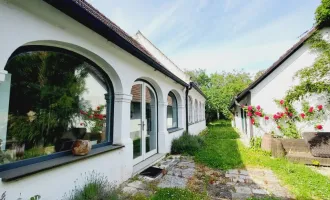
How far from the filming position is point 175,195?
324 cm

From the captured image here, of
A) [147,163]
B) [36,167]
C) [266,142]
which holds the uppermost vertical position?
[36,167]

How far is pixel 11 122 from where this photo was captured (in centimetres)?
222

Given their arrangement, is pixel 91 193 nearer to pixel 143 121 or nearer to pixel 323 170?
pixel 143 121

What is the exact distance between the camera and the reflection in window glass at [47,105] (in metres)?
2.23

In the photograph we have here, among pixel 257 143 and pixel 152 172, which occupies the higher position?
pixel 257 143

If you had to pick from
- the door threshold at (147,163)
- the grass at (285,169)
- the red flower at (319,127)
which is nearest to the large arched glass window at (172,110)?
the grass at (285,169)

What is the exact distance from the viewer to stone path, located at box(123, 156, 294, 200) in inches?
136

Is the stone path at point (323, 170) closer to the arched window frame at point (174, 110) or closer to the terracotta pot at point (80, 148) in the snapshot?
the arched window frame at point (174, 110)

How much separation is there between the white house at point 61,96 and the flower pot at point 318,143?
17.4ft

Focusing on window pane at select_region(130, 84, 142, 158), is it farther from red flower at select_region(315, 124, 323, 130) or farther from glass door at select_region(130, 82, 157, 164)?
red flower at select_region(315, 124, 323, 130)

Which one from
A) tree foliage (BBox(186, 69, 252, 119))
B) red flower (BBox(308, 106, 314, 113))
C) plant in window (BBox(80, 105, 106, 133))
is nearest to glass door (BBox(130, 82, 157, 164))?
plant in window (BBox(80, 105, 106, 133))

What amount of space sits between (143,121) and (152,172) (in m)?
1.54

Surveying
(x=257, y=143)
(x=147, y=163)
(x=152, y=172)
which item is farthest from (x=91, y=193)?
(x=257, y=143)

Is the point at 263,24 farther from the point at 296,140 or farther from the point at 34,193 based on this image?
the point at 34,193
